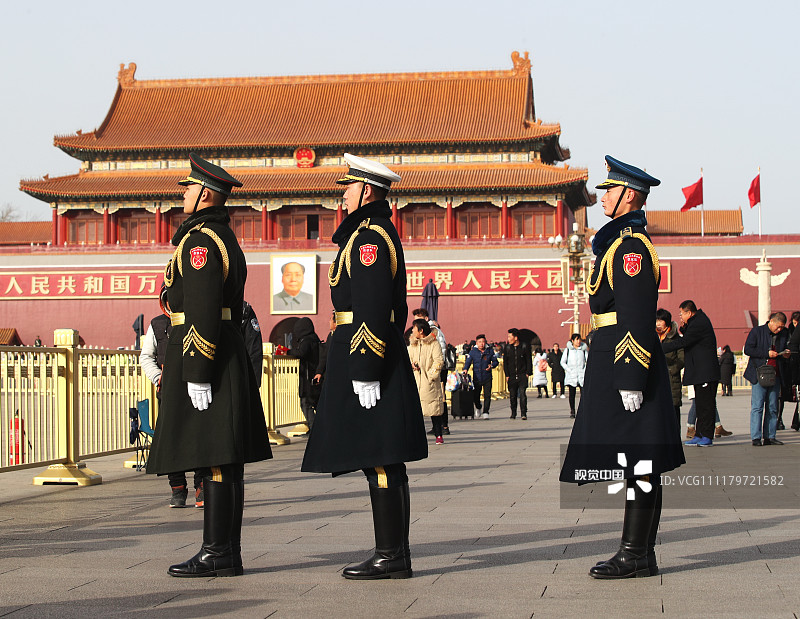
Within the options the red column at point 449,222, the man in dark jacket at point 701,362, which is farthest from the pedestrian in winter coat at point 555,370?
the man in dark jacket at point 701,362

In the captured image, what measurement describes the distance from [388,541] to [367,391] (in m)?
0.56

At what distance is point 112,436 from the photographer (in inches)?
330

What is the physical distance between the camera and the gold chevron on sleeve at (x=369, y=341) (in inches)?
167

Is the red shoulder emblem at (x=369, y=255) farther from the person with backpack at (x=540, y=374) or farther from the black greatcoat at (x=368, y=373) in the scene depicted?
the person with backpack at (x=540, y=374)

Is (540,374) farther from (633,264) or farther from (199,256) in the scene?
(199,256)

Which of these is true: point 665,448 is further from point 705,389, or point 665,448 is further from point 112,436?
point 705,389

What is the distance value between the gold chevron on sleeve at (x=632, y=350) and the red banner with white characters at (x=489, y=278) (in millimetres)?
27712

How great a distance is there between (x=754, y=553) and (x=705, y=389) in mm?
5465

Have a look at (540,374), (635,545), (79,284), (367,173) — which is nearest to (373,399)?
(367,173)

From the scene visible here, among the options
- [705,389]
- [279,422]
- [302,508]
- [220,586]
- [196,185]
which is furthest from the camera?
[279,422]

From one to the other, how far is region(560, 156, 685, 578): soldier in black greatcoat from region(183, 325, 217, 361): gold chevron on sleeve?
1.42 m

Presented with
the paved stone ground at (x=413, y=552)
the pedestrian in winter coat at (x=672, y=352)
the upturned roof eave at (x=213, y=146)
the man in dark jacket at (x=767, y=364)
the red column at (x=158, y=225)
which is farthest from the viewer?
the red column at (x=158, y=225)

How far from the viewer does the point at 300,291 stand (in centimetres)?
3278

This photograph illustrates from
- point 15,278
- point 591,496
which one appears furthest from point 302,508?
point 15,278
